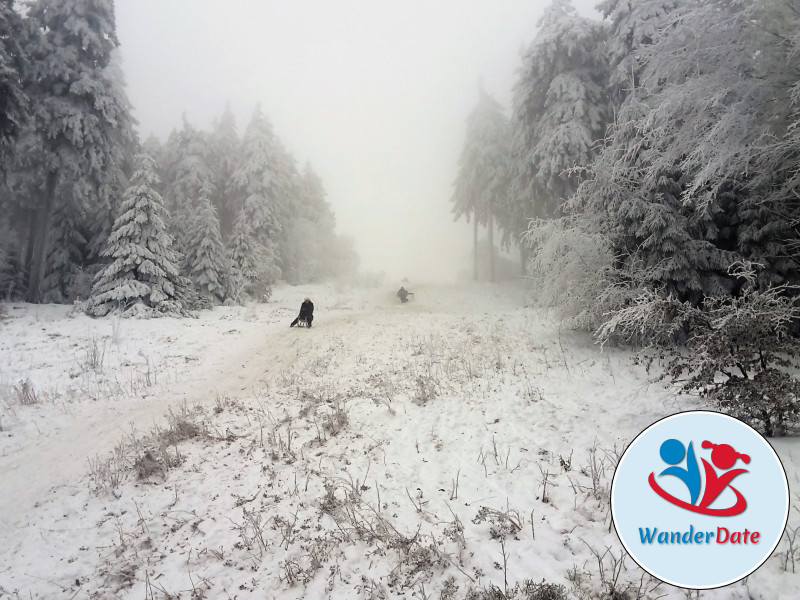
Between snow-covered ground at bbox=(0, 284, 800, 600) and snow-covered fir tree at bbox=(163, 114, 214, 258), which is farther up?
snow-covered fir tree at bbox=(163, 114, 214, 258)

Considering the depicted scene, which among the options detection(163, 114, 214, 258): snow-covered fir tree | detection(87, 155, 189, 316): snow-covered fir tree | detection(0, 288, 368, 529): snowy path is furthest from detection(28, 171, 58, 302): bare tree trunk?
detection(0, 288, 368, 529): snowy path

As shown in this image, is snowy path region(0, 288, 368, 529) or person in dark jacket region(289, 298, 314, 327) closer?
snowy path region(0, 288, 368, 529)

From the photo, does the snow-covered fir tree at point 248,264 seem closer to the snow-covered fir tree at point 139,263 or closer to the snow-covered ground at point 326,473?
the snow-covered fir tree at point 139,263

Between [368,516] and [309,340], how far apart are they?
33.6 ft

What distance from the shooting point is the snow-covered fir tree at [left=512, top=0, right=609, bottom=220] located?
18609 millimetres

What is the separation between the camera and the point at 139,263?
1716 cm

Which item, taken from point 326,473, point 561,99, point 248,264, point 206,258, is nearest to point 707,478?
point 326,473

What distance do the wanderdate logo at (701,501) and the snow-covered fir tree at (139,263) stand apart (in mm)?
18094

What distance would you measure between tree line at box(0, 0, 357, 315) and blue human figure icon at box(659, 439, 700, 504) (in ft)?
60.2

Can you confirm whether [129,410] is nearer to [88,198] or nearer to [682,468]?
[682,468]

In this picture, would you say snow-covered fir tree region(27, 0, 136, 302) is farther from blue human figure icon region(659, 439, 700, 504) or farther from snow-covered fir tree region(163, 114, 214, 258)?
blue human figure icon region(659, 439, 700, 504)

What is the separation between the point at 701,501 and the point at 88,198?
25.7m

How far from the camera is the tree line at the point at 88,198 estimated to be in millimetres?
16906

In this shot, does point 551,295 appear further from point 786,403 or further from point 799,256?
point 786,403
